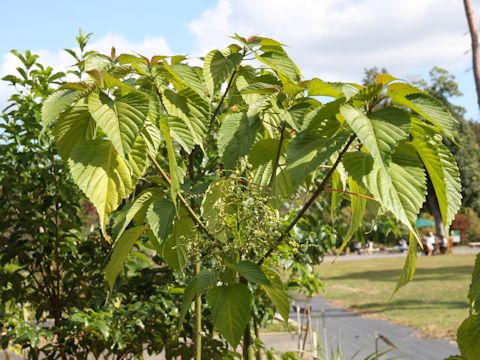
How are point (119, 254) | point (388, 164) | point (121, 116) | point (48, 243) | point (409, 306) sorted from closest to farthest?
point (388, 164), point (121, 116), point (119, 254), point (48, 243), point (409, 306)

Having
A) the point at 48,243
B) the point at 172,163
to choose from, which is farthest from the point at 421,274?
the point at 172,163

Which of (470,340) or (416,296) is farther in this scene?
(416,296)

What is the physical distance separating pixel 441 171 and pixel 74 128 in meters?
0.73

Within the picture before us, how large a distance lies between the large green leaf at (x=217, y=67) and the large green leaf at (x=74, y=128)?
0.96 feet

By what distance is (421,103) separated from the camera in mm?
1273

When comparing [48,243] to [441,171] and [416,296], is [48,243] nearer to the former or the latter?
[441,171]

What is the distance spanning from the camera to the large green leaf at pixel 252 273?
4.21 feet

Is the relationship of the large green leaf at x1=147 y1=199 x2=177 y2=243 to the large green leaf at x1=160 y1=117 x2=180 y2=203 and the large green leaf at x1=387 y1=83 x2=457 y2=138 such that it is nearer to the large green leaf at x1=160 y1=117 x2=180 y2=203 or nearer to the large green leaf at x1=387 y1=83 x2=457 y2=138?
the large green leaf at x1=160 y1=117 x2=180 y2=203

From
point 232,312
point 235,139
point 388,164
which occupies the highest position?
point 235,139

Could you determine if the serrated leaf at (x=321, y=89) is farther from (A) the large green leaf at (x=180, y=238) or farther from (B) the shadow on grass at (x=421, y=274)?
(B) the shadow on grass at (x=421, y=274)

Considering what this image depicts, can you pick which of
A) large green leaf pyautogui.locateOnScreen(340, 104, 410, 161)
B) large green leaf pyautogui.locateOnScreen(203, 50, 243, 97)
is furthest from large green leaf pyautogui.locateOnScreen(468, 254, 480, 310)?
large green leaf pyautogui.locateOnScreen(203, 50, 243, 97)

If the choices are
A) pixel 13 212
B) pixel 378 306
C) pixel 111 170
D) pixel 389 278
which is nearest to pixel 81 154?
pixel 111 170

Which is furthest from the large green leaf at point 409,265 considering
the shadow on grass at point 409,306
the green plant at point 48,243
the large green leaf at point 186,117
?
the shadow on grass at point 409,306

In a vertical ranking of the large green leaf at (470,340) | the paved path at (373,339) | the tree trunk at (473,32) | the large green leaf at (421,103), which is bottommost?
the paved path at (373,339)
